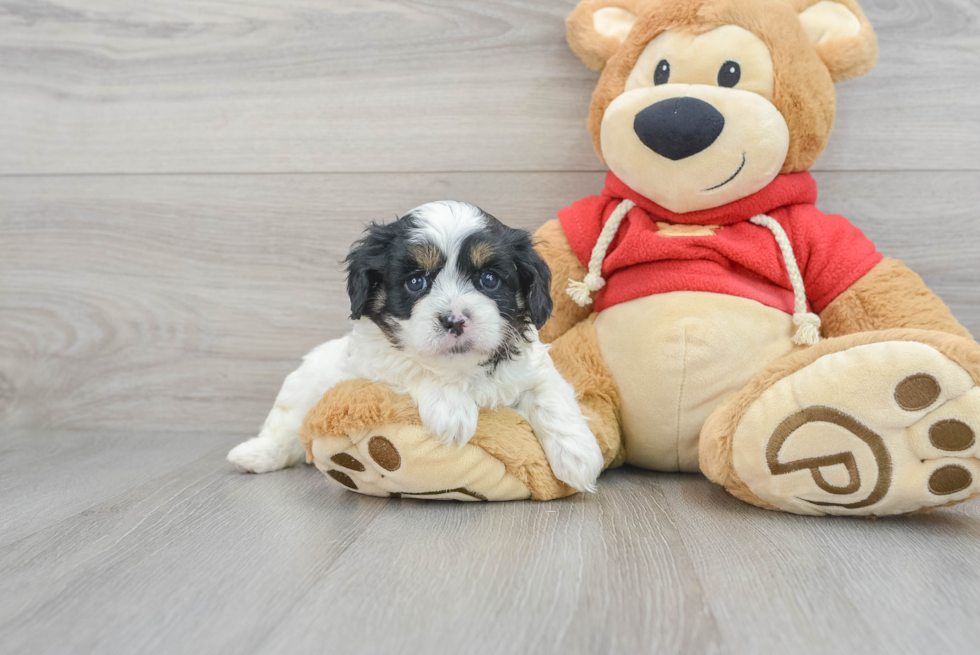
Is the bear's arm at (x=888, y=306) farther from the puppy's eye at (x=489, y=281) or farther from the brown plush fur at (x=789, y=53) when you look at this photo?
the puppy's eye at (x=489, y=281)

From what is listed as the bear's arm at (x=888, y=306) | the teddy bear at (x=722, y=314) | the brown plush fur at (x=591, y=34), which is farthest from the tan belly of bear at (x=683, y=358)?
the brown plush fur at (x=591, y=34)

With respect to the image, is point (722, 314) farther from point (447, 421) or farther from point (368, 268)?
point (368, 268)

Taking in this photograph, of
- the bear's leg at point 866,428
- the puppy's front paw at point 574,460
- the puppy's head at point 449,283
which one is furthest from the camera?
→ the puppy's front paw at point 574,460

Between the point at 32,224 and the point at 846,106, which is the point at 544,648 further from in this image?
the point at 32,224

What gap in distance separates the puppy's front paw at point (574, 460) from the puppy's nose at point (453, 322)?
301 millimetres

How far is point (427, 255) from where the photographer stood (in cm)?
121

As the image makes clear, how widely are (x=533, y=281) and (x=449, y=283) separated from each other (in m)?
0.17

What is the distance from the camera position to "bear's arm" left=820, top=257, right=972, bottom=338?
4.42ft

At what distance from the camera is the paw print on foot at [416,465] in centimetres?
122

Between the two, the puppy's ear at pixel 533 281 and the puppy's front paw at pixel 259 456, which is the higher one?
the puppy's ear at pixel 533 281

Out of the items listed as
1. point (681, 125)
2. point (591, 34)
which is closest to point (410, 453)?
point (681, 125)

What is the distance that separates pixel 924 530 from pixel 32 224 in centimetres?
228

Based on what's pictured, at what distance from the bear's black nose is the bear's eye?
9 cm

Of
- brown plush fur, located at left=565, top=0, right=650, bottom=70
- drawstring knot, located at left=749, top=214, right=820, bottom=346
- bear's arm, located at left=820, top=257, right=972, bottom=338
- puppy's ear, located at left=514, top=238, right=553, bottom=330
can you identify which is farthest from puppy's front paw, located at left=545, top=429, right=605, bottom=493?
brown plush fur, located at left=565, top=0, right=650, bottom=70
